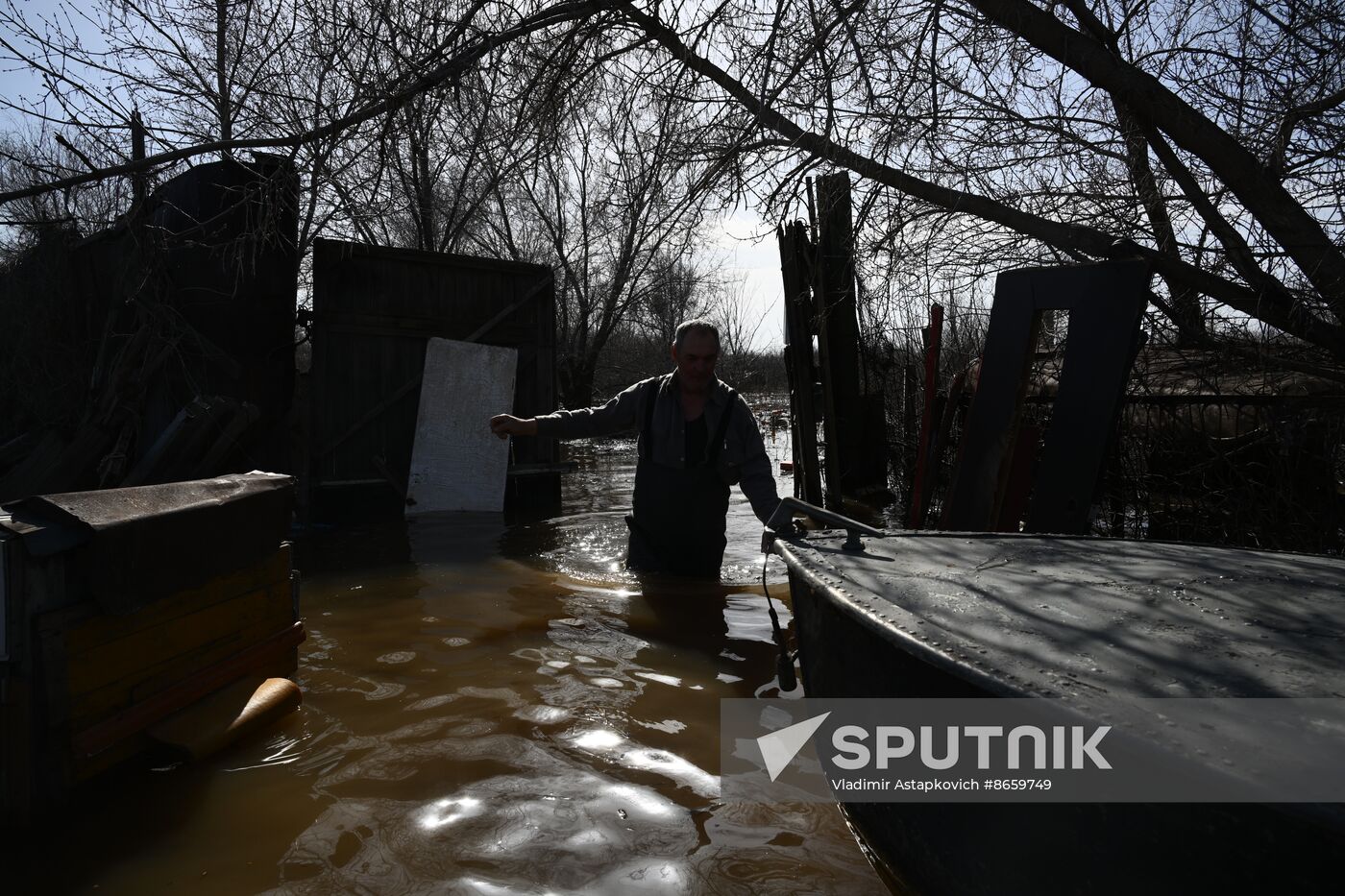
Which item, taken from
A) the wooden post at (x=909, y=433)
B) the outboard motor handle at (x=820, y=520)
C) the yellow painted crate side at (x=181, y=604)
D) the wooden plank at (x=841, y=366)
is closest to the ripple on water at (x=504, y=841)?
the yellow painted crate side at (x=181, y=604)

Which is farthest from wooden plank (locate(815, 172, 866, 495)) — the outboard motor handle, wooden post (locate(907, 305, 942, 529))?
the outboard motor handle

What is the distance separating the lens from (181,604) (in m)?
2.90

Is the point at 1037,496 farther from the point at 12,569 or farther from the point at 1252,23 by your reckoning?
the point at 12,569

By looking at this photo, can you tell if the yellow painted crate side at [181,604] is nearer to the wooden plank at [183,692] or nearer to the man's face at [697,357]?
the wooden plank at [183,692]

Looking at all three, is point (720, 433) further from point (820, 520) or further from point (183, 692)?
point (183, 692)

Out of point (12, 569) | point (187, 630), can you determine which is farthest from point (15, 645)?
point (187, 630)

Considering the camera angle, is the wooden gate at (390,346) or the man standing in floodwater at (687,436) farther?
the wooden gate at (390,346)

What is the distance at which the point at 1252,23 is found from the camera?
179 inches

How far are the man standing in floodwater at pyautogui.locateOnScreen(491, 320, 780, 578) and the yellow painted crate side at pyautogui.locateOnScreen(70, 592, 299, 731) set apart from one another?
171 cm

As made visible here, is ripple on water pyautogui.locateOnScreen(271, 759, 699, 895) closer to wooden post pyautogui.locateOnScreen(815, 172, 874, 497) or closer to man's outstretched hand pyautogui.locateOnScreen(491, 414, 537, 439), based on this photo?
man's outstretched hand pyautogui.locateOnScreen(491, 414, 537, 439)

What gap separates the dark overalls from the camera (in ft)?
16.3

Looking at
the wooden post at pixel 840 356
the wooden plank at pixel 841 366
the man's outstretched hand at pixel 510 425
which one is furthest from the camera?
the wooden plank at pixel 841 366

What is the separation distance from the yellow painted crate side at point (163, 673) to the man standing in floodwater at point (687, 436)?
1.71m

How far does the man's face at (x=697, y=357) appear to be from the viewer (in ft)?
15.4
